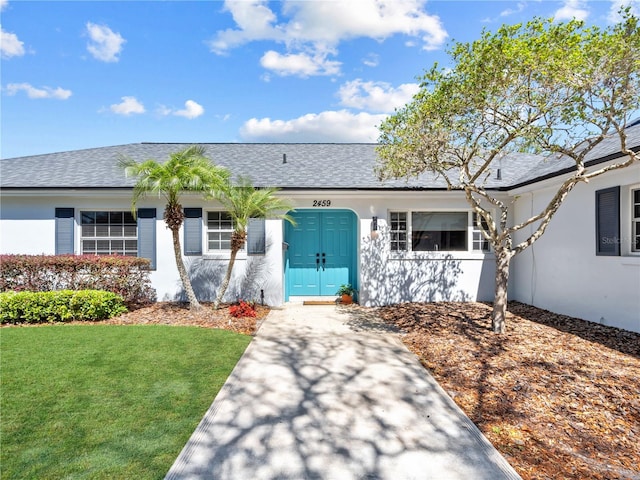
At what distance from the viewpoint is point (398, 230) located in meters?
9.57

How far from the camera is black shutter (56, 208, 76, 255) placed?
8.91 metres

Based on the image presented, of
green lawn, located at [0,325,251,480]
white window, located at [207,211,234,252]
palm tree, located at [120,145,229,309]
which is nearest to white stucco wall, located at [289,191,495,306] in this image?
white window, located at [207,211,234,252]

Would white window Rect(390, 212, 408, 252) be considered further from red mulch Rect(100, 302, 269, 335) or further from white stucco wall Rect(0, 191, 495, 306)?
red mulch Rect(100, 302, 269, 335)

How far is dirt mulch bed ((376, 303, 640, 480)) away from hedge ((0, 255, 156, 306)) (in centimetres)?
703

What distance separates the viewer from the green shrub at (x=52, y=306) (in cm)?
698

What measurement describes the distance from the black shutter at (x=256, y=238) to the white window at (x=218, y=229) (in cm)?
70

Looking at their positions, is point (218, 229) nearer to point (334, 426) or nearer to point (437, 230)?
point (437, 230)

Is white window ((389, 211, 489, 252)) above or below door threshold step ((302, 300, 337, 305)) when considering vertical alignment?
above

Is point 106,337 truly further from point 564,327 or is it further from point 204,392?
point 564,327

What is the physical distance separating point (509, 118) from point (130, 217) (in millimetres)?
9714

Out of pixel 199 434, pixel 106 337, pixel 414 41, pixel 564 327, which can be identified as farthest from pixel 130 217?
pixel 564 327

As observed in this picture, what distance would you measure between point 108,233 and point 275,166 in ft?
17.8

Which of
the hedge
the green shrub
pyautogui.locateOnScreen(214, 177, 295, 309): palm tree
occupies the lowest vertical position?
the green shrub

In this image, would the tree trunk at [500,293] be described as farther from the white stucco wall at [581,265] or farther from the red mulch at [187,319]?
the red mulch at [187,319]
